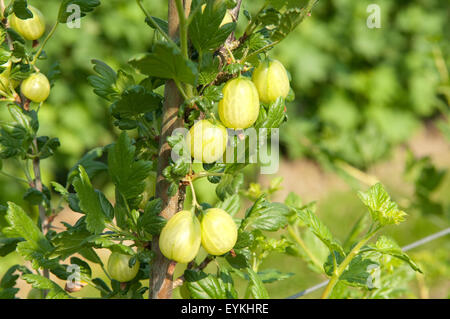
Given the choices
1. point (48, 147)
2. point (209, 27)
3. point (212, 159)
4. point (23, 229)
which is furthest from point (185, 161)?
point (48, 147)

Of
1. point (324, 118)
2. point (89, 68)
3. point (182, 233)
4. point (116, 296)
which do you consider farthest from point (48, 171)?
point (182, 233)

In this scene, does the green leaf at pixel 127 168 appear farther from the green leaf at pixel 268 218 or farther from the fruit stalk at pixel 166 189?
the green leaf at pixel 268 218

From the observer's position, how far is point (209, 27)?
19.1 inches

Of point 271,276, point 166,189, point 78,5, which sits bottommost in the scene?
point 271,276

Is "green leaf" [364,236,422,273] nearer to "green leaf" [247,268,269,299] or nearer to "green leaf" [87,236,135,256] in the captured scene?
"green leaf" [247,268,269,299]

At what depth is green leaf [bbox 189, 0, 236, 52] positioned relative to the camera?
0.48 meters

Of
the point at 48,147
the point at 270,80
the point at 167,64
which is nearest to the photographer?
the point at 167,64

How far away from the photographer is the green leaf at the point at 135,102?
1.80 feet

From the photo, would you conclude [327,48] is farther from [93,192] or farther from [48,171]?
[93,192]

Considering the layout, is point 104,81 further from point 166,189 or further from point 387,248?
point 387,248

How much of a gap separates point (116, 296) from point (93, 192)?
189mm

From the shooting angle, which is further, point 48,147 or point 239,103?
point 48,147

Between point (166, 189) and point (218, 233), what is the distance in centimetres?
10

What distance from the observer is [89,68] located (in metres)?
2.83
